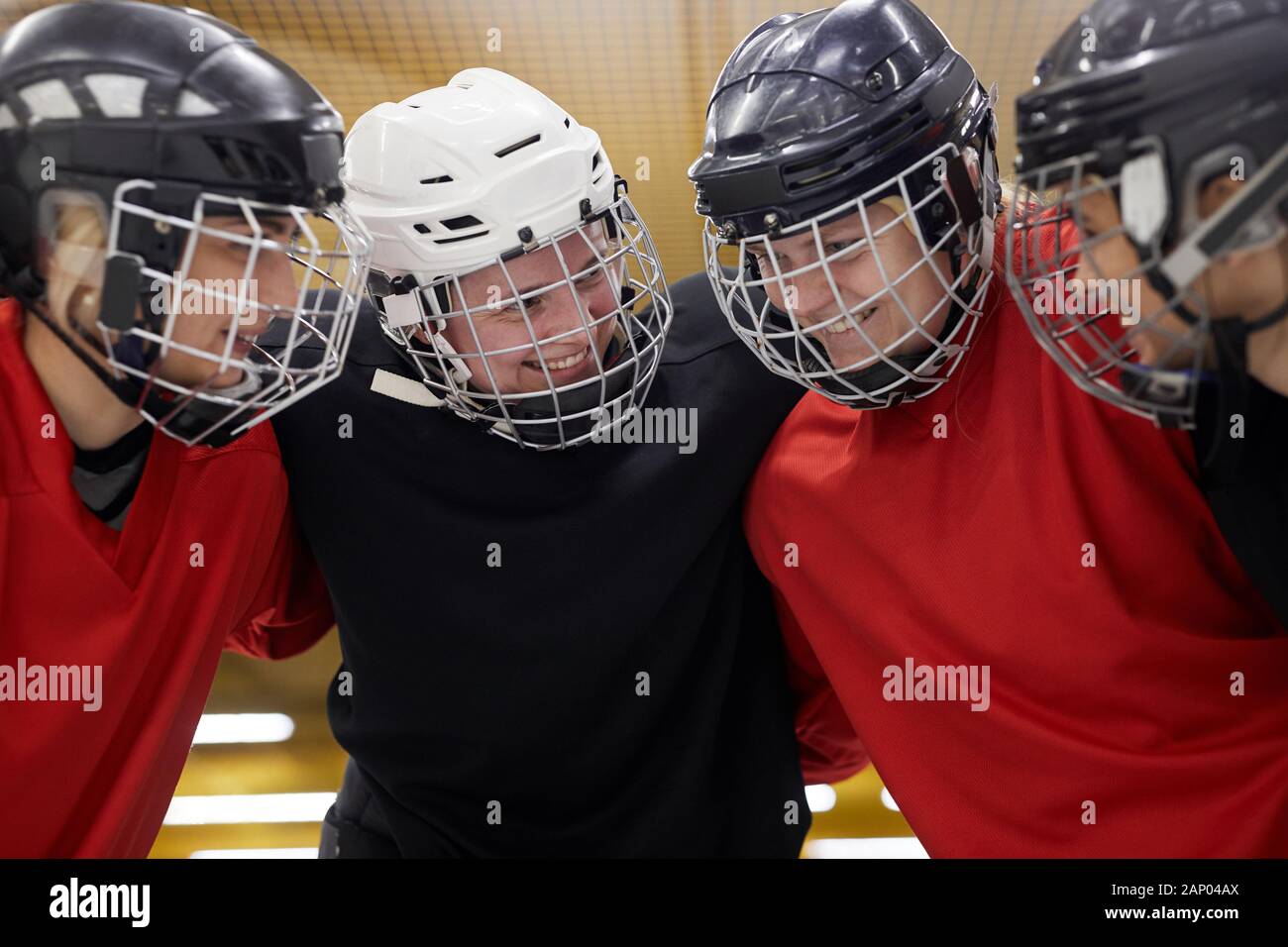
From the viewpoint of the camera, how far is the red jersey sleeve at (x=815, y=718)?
1.86m

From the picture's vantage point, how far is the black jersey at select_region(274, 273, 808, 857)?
5.62 ft

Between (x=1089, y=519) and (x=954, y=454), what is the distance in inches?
7.1

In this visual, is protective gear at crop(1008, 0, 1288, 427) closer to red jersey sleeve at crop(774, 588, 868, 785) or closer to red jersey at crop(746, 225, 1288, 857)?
red jersey at crop(746, 225, 1288, 857)

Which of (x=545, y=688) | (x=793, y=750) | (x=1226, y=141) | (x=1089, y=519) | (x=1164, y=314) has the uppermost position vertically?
(x=1226, y=141)

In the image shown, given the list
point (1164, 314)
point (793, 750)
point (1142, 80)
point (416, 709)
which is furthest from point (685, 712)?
point (1142, 80)

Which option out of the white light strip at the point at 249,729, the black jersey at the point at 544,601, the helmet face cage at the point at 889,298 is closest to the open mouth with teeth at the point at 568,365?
the black jersey at the point at 544,601

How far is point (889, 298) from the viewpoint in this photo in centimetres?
145

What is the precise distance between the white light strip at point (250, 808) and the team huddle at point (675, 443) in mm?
1435

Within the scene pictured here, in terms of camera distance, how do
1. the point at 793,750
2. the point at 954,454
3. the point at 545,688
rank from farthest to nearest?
the point at 793,750
the point at 545,688
the point at 954,454

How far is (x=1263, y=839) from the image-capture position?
52.9 inches

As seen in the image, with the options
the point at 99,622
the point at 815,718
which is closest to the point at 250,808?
the point at 815,718

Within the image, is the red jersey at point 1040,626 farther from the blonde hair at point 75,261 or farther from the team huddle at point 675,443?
the blonde hair at point 75,261

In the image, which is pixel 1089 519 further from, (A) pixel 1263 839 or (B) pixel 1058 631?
(A) pixel 1263 839

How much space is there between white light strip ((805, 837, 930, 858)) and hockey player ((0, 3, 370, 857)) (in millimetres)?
1833
